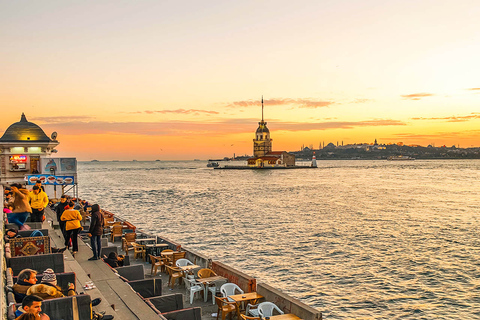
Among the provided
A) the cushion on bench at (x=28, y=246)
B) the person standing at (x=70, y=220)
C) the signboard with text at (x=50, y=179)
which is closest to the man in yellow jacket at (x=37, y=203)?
the person standing at (x=70, y=220)

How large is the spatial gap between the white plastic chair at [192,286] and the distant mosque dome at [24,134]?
29830mm

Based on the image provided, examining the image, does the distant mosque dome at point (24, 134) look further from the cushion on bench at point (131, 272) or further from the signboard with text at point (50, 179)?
the cushion on bench at point (131, 272)

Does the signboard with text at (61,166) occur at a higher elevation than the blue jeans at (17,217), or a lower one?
higher

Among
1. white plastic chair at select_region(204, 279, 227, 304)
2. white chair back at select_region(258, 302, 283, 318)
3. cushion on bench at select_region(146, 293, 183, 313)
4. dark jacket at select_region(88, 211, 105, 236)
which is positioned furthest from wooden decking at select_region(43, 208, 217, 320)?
white chair back at select_region(258, 302, 283, 318)

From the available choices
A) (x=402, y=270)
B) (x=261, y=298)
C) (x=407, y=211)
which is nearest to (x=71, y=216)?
(x=261, y=298)

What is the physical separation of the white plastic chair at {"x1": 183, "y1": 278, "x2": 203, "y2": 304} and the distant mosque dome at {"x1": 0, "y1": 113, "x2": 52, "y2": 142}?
29830mm

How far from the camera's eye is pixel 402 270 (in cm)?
2097

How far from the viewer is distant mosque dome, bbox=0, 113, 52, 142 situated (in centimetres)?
3616

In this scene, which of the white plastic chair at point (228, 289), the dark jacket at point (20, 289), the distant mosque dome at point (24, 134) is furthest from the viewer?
the distant mosque dome at point (24, 134)

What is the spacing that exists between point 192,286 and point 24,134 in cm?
3214

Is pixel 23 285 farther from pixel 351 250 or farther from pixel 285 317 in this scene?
pixel 351 250

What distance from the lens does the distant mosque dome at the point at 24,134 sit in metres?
36.2

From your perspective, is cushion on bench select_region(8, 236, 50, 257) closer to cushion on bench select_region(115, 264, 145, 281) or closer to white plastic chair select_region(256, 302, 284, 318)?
cushion on bench select_region(115, 264, 145, 281)

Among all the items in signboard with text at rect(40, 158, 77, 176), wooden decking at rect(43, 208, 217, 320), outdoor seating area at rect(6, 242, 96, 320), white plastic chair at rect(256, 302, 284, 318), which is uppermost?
signboard with text at rect(40, 158, 77, 176)
